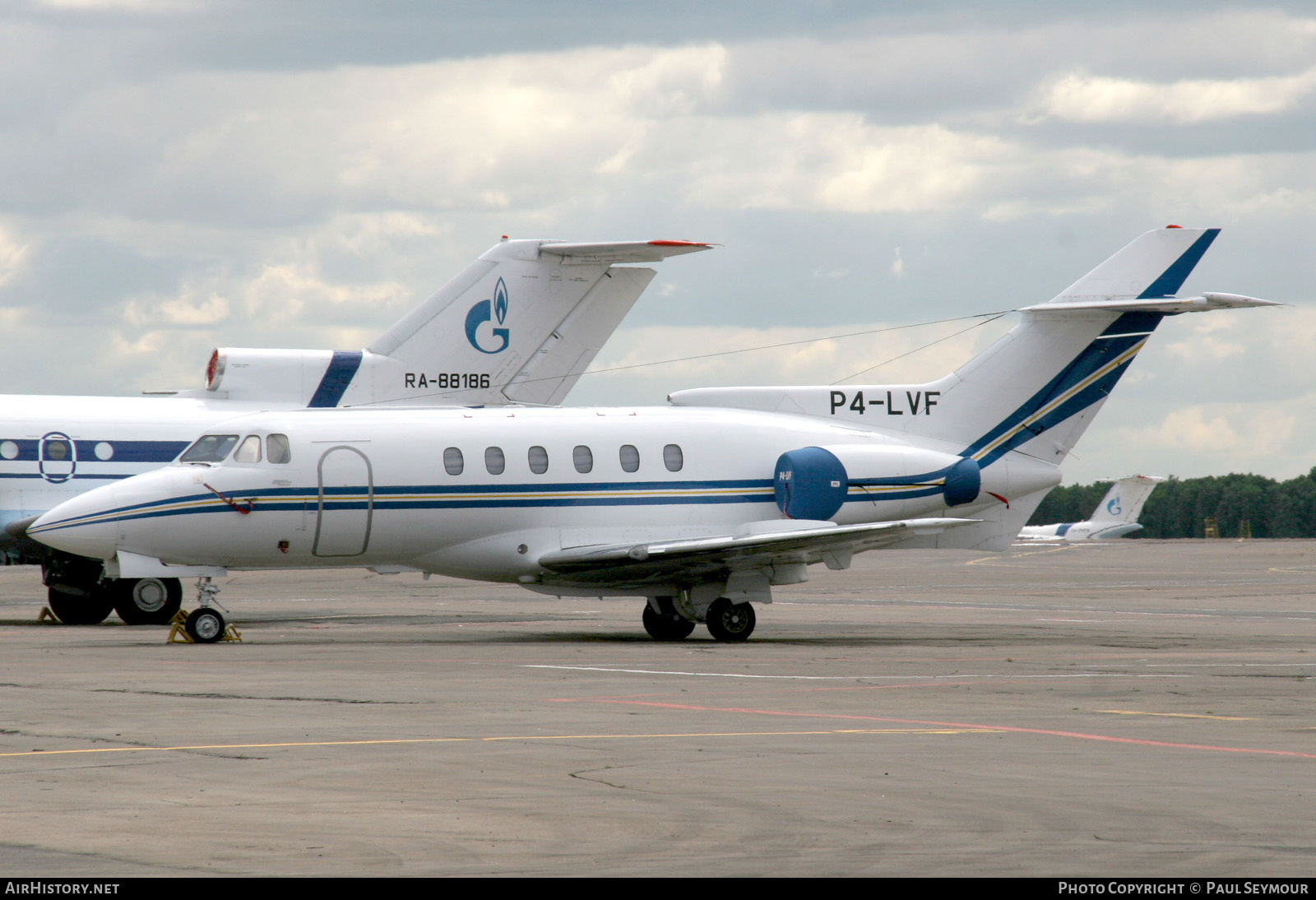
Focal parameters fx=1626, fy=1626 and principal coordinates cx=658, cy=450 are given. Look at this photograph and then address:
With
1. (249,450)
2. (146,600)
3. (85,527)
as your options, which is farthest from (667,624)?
(146,600)

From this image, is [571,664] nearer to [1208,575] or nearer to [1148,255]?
[1148,255]

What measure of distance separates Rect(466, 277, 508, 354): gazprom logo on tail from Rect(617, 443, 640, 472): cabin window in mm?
7041

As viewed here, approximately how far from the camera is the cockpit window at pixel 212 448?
75.3 ft

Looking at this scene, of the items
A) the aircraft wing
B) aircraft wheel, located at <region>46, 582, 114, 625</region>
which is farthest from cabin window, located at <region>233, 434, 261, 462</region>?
aircraft wheel, located at <region>46, 582, 114, 625</region>

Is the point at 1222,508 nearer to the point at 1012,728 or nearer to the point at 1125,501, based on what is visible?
the point at 1125,501

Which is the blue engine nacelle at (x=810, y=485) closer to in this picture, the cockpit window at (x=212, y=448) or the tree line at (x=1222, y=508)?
the cockpit window at (x=212, y=448)

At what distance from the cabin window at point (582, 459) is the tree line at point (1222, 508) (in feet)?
424

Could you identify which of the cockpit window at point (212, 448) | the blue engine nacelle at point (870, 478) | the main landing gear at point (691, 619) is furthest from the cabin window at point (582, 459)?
the cockpit window at point (212, 448)

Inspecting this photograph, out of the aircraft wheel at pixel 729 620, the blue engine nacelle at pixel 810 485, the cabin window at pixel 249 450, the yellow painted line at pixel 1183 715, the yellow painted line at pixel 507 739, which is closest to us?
the yellow painted line at pixel 507 739

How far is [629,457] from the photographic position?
2467 centimetres

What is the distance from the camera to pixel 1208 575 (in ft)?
173

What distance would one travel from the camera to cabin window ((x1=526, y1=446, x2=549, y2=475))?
24125 millimetres

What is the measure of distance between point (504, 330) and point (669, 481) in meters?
7.54

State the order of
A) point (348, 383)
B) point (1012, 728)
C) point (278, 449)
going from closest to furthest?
point (1012, 728), point (278, 449), point (348, 383)
